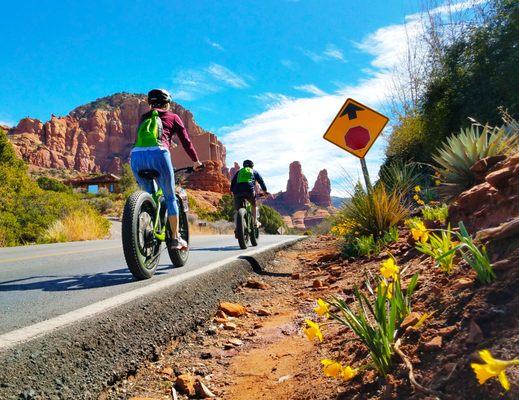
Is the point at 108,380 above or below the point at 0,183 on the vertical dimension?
below

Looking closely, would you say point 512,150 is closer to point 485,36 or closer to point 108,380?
point 108,380

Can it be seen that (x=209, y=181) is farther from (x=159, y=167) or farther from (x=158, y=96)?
(x=159, y=167)

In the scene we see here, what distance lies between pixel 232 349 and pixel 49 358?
1323 mm

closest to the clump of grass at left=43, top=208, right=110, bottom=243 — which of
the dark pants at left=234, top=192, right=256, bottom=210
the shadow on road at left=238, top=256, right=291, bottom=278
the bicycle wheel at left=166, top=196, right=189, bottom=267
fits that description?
the dark pants at left=234, top=192, right=256, bottom=210

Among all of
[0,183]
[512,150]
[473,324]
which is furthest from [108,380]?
[0,183]

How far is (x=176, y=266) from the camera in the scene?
17.3 ft

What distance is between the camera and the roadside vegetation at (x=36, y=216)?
12.7 meters

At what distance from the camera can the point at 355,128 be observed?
269 inches

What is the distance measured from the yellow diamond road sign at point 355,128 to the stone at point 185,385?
202 inches

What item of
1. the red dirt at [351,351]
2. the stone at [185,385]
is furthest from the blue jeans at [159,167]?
the stone at [185,385]

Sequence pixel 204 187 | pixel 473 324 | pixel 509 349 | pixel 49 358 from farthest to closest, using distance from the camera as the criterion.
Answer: pixel 204 187 < pixel 49 358 < pixel 473 324 < pixel 509 349

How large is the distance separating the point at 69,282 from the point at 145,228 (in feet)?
3.08

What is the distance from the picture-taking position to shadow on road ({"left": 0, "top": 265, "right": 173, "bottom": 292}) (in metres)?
3.85

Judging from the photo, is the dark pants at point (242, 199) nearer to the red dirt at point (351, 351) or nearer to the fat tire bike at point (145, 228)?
the fat tire bike at point (145, 228)
